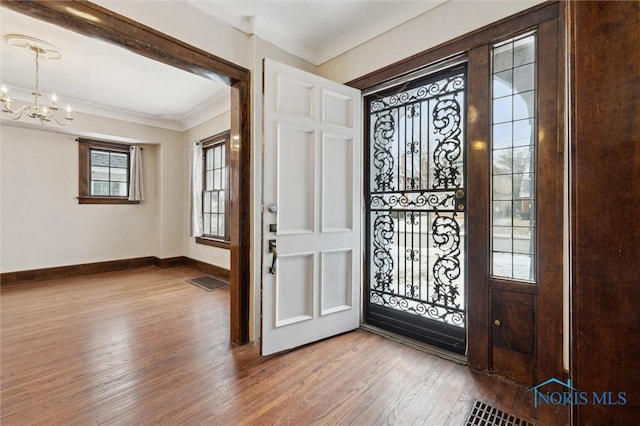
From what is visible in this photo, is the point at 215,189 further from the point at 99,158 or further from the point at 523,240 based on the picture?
the point at 523,240

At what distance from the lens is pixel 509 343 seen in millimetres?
1911

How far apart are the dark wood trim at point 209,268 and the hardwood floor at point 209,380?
1.72m

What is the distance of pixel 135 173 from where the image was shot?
17.8ft

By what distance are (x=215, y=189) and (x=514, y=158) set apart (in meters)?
4.62

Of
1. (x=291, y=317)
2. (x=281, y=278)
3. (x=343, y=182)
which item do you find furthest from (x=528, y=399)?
(x=343, y=182)

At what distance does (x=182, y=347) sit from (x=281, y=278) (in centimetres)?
110

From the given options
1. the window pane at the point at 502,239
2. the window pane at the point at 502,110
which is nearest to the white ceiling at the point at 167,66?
the window pane at the point at 502,110

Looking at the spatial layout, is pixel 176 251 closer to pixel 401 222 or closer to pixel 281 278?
pixel 281 278

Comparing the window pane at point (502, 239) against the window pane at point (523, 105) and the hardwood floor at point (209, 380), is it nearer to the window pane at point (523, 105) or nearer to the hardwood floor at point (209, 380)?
the window pane at point (523, 105)

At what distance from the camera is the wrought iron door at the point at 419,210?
2232 mm

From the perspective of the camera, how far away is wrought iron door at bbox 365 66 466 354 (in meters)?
2.23

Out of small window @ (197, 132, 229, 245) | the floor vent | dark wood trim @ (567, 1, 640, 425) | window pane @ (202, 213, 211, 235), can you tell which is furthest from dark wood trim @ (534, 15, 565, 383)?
window pane @ (202, 213, 211, 235)

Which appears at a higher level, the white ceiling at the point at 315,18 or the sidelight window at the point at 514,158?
the white ceiling at the point at 315,18

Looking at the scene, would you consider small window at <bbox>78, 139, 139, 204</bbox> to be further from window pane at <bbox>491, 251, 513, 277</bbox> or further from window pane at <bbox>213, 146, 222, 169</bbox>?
window pane at <bbox>491, 251, 513, 277</bbox>
